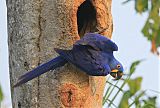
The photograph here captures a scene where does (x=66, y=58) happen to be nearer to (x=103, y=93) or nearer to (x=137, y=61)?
(x=103, y=93)

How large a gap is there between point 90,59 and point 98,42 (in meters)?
0.15

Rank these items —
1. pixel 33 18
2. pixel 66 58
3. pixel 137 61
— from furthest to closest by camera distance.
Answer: pixel 33 18
pixel 66 58
pixel 137 61

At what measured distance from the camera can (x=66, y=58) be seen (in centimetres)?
235

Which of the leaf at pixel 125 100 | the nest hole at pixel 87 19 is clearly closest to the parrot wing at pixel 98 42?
the nest hole at pixel 87 19

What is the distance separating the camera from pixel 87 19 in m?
2.90

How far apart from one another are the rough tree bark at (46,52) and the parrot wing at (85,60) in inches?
3.2

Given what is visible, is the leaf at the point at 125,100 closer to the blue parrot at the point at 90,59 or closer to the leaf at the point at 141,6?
the leaf at the point at 141,6

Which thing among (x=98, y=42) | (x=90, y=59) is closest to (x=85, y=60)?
(x=90, y=59)

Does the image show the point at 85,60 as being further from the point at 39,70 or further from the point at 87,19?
the point at 87,19

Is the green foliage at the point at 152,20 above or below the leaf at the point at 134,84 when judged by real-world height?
above

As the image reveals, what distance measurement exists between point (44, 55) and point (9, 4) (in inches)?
18.2

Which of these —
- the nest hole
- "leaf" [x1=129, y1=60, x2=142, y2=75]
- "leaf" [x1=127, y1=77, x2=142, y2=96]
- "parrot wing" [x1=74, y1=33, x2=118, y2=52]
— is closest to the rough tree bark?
"parrot wing" [x1=74, y1=33, x2=118, y2=52]

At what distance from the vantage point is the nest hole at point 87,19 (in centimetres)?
279

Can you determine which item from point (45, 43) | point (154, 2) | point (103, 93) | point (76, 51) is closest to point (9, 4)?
point (45, 43)
